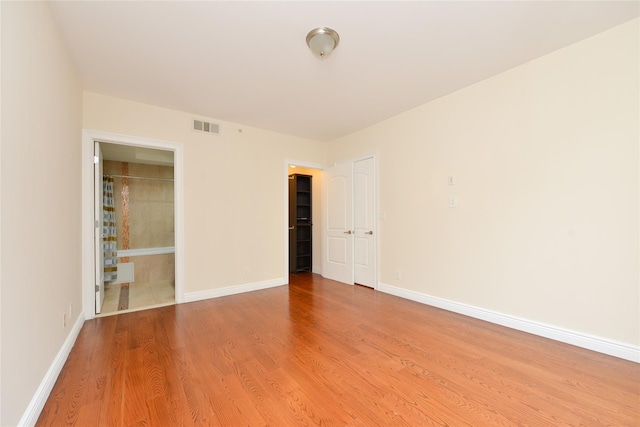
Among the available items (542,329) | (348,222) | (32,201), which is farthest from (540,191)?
(32,201)

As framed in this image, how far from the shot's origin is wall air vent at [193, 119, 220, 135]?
Result: 3658 millimetres

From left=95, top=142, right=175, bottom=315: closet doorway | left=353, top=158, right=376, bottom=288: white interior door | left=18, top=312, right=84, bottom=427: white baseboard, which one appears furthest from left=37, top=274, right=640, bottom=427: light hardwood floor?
left=95, top=142, right=175, bottom=315: closet doorway

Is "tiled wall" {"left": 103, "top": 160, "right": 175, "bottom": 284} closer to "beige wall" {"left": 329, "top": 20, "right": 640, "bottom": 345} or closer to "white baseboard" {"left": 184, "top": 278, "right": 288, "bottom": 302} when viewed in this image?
"white baseboard" {"left": 184, "top": 278, "right": 288, "bottom": 302}

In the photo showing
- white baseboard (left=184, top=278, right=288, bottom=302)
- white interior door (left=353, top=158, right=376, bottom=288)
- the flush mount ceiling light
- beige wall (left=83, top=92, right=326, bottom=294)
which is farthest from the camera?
white interior door (left=353, top=158, right=376, bottom=288)

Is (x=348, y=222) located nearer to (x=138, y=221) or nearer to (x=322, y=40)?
(x=322, y=40)

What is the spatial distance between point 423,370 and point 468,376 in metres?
0.30

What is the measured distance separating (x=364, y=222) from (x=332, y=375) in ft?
8.94

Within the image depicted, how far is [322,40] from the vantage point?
2086 mm

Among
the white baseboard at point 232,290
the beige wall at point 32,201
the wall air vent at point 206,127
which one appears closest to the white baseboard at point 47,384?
the beige wall at point 32,201

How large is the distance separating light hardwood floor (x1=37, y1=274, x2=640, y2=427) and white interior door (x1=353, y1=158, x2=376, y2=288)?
4.35 feet

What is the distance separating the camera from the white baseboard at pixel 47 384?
1.39m

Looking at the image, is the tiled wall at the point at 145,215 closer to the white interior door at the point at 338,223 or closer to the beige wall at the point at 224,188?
the beige wall at the point at 224,188

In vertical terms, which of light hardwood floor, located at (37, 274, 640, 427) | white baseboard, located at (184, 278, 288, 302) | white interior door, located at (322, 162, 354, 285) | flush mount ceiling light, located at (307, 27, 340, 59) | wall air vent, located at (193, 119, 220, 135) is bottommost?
light hardwood floor, located at (37, 274, 640, 427)

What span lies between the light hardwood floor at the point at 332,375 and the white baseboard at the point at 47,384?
0.05 metres
